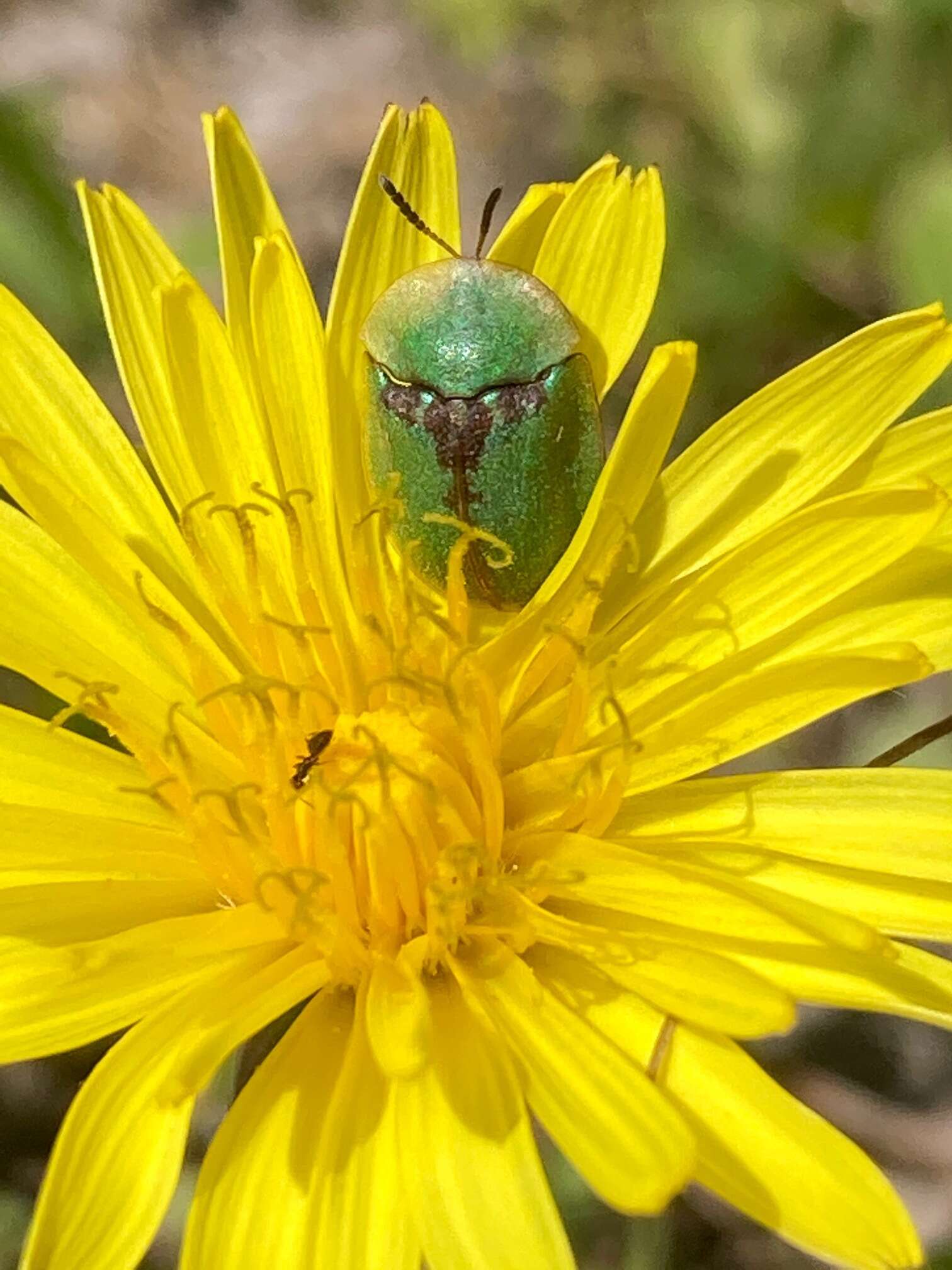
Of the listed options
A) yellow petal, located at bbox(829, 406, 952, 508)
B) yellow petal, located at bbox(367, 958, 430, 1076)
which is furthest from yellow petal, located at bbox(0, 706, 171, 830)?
yellow petal, located at bbox(829, 406, 952, 508)

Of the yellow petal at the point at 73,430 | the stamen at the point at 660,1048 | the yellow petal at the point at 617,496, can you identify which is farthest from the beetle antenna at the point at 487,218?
the stamen at the point at 660,1048

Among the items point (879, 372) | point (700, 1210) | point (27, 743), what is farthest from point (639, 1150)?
point (700, 1210)

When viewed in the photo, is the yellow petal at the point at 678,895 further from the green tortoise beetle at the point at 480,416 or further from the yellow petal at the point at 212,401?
the yellow petal at the point at 212,401

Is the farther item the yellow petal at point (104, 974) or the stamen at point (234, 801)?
the stamen at point (234, 801)

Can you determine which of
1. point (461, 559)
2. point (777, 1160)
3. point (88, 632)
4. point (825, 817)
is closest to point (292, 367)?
point (461, 559)

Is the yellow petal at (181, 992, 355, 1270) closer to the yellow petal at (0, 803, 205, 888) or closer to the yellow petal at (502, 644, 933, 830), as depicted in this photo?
the yellow petal at (0, 803, 205, 888)

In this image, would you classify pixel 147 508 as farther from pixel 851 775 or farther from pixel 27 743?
pixel 851 775
